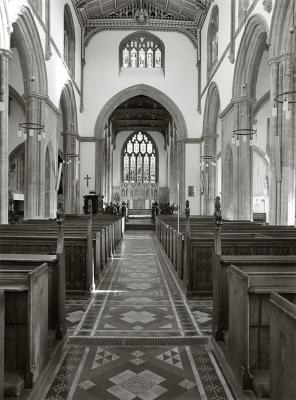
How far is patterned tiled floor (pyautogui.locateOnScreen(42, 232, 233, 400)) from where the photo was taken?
300 centimetres

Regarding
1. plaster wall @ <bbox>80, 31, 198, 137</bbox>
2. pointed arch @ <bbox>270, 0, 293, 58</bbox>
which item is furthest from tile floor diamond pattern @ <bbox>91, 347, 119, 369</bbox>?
plaster wall @ <bbox>80, 31, 198, 137</bbox>

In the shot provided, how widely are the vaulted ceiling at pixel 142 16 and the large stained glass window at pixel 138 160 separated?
47.6ft

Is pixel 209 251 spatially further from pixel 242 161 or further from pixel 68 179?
pixel 68 179

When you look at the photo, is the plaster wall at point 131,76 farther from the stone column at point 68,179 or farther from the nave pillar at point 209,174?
the stone column at point 68,179

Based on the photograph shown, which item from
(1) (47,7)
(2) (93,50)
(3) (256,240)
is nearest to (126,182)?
(2) (93,50)

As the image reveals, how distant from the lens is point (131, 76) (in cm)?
2195

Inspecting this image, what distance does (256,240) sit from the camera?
5777mm

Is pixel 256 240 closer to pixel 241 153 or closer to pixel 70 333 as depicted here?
pixel 70 333

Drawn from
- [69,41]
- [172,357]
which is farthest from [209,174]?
[172,357]

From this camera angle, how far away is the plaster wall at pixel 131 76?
21.7 metres

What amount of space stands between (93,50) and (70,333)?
790 inches

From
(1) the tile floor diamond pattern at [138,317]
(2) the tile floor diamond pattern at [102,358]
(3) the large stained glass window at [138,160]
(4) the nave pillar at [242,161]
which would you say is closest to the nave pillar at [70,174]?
(4) the nave pillar at [242,161]

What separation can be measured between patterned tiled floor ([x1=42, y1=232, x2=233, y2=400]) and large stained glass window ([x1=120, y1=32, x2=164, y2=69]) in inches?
714

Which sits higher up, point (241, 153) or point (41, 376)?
point (241, 153)
